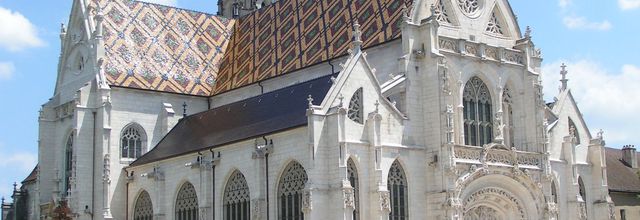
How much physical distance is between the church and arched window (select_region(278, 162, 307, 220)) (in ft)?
0.24

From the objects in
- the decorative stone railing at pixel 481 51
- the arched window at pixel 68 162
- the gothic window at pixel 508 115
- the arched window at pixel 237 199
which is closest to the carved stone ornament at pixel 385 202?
the arched window at pixel 237 199

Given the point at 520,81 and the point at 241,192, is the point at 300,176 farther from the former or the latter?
the point at 520,81

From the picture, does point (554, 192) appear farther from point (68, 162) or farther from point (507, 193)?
point (68, 162)

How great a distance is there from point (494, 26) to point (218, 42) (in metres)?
15.9

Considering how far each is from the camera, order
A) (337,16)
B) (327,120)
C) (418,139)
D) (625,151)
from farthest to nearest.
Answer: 1. (625,151)
2. (337,16)
3. (418,139)
4. (327,120)

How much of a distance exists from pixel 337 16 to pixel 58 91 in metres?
14.9

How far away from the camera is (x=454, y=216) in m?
35.3

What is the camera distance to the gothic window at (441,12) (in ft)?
126

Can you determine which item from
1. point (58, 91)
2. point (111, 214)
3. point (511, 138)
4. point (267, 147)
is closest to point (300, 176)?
point (267, 147)

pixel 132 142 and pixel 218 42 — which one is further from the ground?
pixel 218 42

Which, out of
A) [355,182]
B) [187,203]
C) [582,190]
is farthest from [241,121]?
[582,190]

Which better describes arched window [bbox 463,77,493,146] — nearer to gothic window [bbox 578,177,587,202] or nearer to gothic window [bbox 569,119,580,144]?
gothic window [bbox 569,119,580,144]

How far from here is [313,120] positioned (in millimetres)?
33625

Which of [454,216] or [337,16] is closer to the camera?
[454,216]
